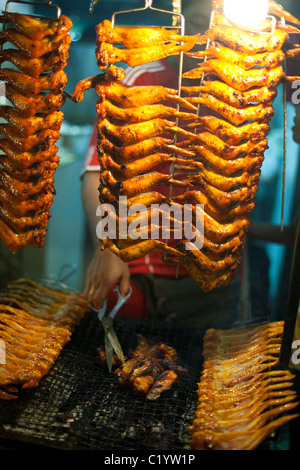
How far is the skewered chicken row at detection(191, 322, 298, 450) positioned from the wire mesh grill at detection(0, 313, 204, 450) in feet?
0.42

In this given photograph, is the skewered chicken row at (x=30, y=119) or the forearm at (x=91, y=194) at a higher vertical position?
the skewered chicken row at (x=30, y=119)

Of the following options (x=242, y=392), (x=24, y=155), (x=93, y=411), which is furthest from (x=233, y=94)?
(x=93, y=411)

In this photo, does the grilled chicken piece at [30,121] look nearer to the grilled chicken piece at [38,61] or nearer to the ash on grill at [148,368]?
the grilled chicken piece at [38,61]

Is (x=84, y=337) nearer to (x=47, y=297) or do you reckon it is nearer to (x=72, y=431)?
(x=47, y=297)

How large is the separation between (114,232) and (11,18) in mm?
1570

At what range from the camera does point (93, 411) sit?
Result: 2.47 m

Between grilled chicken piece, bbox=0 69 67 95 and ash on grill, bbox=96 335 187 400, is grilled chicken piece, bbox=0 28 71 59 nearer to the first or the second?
grilled chicken piece, bbox=0 69 67 95

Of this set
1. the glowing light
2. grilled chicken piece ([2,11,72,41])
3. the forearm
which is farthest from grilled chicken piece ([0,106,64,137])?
the glowing light

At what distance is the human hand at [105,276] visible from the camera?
3.31 metres

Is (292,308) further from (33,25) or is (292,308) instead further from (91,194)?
(33,25)

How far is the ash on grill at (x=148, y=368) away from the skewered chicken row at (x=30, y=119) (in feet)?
3.60

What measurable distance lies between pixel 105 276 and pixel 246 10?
84.6 inches

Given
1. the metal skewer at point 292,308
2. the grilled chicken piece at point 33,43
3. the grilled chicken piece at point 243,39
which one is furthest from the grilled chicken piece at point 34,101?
the metal skewer at point 292,308

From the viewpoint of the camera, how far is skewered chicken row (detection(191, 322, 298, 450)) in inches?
82.5
